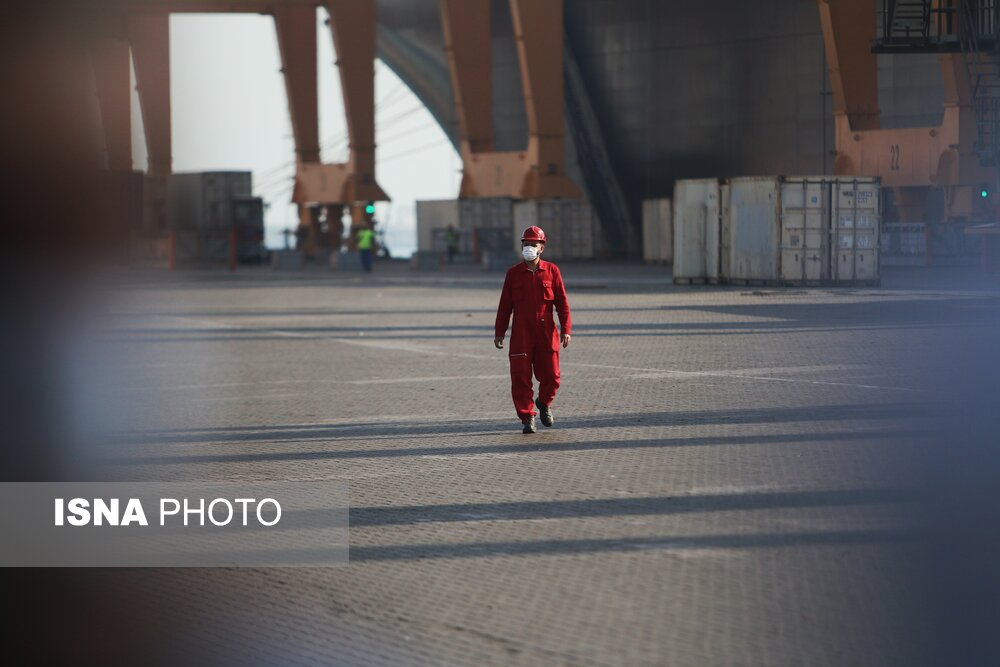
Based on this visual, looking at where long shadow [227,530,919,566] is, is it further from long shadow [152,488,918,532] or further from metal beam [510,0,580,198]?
metal beam [510,0,580,198]

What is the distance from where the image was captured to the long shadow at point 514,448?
10352 mm

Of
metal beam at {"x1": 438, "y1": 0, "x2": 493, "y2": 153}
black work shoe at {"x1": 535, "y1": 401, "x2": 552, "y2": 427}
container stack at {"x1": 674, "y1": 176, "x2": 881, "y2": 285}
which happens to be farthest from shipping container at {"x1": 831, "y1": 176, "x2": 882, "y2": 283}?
Result: black work shoe at {"x1": 535, "y1": 401, "x2": 552, "y2": 427}

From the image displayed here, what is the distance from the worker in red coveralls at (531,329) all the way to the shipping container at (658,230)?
41.4m

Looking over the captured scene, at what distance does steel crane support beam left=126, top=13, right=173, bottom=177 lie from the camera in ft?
191

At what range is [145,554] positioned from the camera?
7.26 meters

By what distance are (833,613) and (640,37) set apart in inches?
2270

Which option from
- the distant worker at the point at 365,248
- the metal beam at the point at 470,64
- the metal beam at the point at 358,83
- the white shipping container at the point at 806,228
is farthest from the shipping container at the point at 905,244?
the metal beam at the point at 358,83

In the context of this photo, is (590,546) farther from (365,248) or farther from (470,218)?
(470,218)

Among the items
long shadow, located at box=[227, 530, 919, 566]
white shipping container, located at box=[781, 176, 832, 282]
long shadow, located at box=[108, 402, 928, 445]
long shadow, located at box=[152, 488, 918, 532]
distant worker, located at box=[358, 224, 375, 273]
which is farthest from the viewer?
distant worker, located at box=[358, 224, 375, 273]

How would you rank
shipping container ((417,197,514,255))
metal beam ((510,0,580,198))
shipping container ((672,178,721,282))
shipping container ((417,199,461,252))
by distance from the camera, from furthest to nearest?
shipping container ((417,199,461,252)), shipping container ((417,197,514,255)), metal beam ((510,0,580,198)), shipping container ((672,178,721,282))

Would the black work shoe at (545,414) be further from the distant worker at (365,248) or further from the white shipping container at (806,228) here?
the distant worker at (365,248)

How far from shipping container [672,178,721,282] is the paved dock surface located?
13864mm

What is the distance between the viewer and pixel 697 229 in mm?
35906

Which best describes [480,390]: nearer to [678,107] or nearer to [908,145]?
[908,145]
